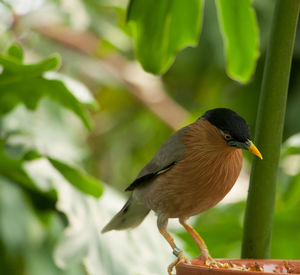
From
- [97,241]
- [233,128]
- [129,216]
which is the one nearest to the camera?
[233,128]

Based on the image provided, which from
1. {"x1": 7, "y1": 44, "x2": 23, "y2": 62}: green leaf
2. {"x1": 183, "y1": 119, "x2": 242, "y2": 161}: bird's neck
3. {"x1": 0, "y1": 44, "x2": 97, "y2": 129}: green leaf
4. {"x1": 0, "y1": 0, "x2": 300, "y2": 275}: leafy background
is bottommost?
{"x1": 0, "y1": 0, "x2": 300, "y2": 275}: leafy background

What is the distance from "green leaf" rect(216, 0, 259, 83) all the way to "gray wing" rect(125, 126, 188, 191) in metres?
0.41

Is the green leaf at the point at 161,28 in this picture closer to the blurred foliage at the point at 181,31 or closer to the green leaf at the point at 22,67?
the blurred foliage at the point at 181,31

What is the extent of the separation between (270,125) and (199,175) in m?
0.21

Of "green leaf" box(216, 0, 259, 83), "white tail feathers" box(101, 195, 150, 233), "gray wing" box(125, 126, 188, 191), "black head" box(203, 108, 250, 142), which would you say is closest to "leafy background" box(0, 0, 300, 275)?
"green leaf" box(216, 0, 259, 83)

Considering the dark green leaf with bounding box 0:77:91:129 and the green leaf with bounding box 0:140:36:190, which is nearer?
the dark green leaf with bounding box 0:77:91:129

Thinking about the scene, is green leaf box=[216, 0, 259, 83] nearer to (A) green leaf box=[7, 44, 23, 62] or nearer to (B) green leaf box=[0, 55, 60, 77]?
(B) green leaf box=[0, 55, 60, 77]

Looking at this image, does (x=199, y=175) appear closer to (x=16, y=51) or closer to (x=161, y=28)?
(x=161, y=28)

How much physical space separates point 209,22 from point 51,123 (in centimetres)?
145

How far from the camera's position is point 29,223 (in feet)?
7.86

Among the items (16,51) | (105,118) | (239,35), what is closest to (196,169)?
(239,35)

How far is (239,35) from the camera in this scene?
1776 mm

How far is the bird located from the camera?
1238 millimetres

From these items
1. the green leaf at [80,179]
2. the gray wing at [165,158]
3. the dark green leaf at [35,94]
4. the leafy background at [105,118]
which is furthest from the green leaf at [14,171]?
the gray wing at [165,158]
